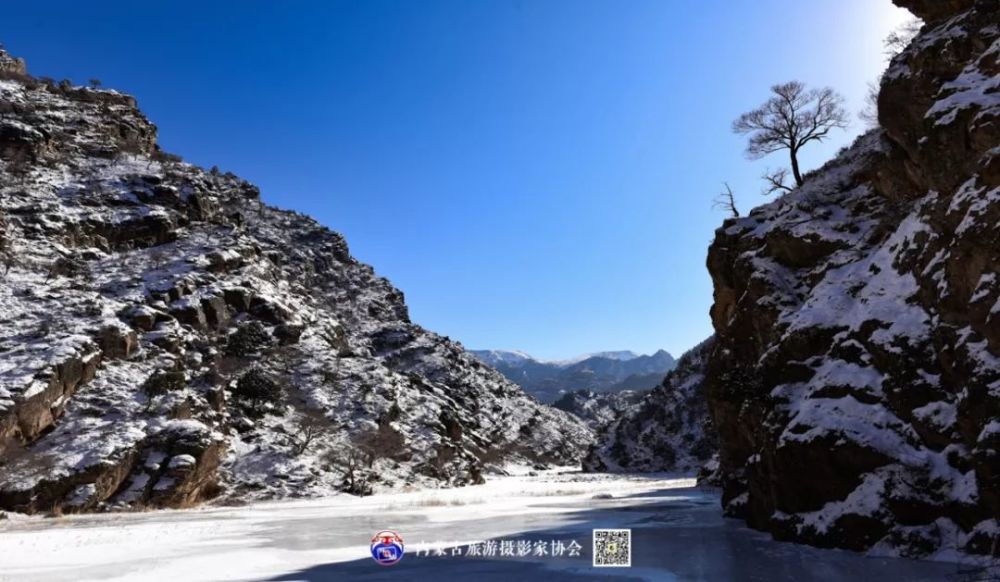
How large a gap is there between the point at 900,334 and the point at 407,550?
1620cm

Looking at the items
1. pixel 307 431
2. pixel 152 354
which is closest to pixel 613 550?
pixel 307 431

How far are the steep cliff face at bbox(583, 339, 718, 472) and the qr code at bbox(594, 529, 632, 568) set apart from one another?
80.3 metres

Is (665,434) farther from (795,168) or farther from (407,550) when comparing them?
(407,550)

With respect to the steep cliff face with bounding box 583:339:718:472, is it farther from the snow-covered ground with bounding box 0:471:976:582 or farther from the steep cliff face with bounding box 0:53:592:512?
the snow-covered ground with bounding box 0:471:976:582

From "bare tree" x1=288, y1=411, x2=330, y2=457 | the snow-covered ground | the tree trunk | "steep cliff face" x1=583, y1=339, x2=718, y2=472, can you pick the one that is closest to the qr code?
the snow-covered ground

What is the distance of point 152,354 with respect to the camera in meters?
47.7

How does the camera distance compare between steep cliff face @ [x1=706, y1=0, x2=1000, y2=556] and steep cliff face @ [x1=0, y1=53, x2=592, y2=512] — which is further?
steep cliff face @ [x1=0, y1=53, x2=592, y2=512]

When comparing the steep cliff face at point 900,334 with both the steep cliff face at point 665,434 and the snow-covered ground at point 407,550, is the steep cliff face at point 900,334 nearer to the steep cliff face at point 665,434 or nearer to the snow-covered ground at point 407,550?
the snow-covered ground at point 407,550

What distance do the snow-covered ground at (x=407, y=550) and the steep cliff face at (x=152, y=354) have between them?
785 centimetres

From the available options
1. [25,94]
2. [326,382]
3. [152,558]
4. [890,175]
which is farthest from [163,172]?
[890,175]

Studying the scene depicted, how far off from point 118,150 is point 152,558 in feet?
265

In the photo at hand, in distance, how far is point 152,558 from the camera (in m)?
15.6

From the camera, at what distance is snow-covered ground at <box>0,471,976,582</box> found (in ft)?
43.0

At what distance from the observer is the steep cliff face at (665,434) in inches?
3861
